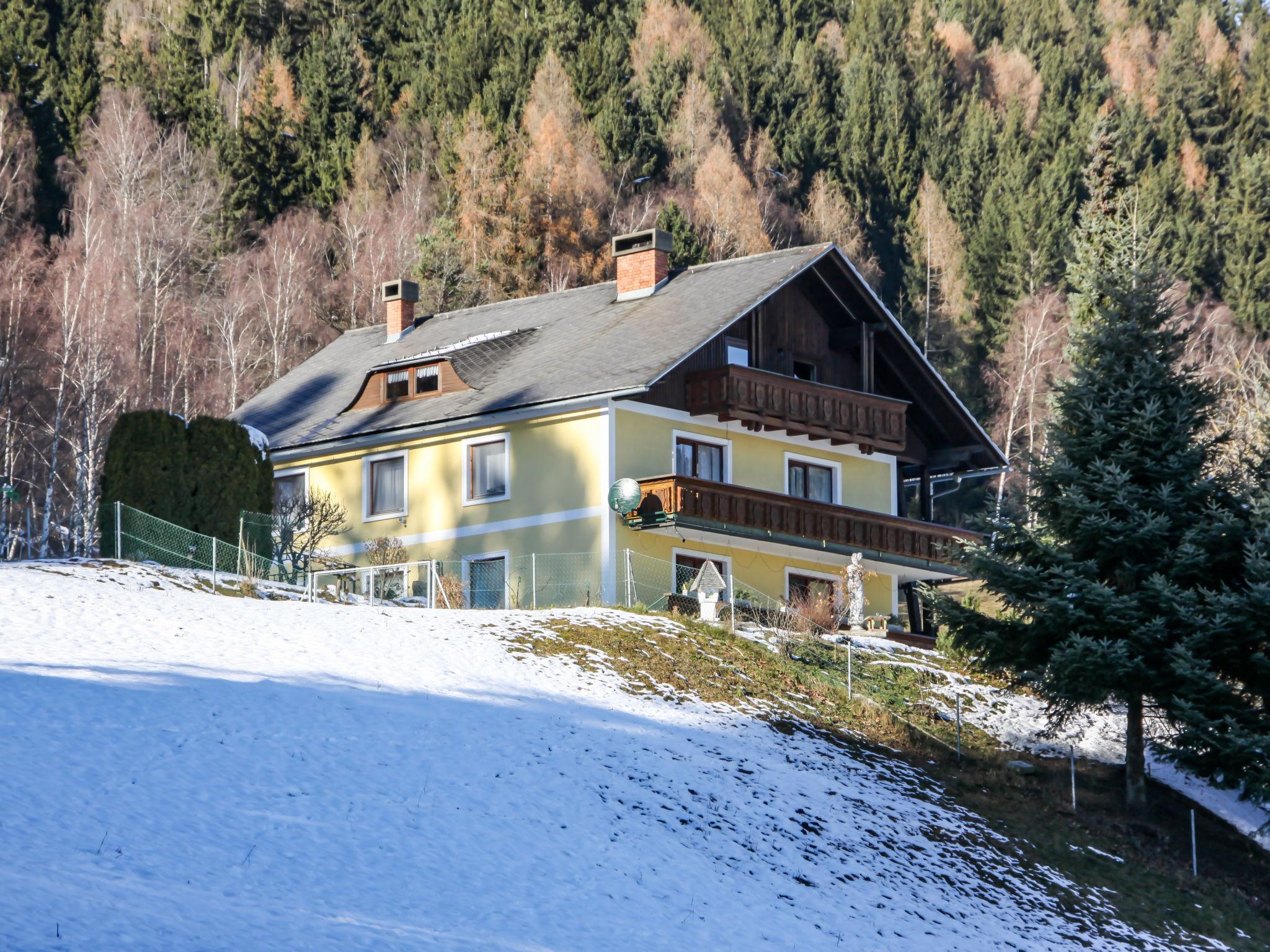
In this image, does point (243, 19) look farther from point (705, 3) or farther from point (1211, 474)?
point (1211, 474)

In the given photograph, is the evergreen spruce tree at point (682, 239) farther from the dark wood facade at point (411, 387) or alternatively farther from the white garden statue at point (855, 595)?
the white garden statue at point (855, 595)

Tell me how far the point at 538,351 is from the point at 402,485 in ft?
14.4

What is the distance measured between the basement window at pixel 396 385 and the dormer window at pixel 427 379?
26 cm

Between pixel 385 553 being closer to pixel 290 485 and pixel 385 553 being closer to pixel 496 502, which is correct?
pixel 496 502

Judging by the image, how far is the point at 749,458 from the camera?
40.0 m

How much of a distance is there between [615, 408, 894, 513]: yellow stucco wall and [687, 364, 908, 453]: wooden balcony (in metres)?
0.43

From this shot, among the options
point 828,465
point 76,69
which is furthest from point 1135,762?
point 76,69

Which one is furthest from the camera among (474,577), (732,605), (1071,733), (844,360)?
(844,360)

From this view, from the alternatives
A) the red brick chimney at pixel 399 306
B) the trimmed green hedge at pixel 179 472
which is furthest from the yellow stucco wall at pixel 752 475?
the red brick chimney at pixel 399 306

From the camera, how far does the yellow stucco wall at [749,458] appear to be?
37344 mm

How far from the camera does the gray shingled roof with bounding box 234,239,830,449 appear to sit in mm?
37750

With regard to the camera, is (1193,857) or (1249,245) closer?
(1193,857)

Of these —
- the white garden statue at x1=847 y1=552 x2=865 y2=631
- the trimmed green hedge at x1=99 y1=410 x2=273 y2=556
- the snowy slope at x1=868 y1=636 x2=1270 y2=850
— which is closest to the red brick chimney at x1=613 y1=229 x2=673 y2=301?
the white garden statue at x1=847 y1=552 x2=865 y2=631

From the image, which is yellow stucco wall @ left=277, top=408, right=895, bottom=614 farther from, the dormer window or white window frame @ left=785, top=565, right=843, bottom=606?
the dormer window
